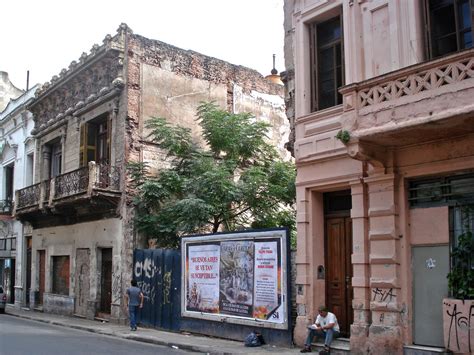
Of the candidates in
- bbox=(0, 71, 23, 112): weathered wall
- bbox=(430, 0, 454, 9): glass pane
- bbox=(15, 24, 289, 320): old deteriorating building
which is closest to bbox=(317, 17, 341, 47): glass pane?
bbox=(430, 0, 454, 9): glass pane

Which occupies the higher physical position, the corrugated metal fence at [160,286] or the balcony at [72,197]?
the balcony at [72,197]

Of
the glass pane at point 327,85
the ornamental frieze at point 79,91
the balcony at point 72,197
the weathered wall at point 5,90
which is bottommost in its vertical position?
the balcony at point 72,197

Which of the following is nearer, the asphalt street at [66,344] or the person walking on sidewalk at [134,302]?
the asphalt street at [66,344]

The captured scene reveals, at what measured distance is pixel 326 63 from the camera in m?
13.6

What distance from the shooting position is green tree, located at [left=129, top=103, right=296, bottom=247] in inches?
731

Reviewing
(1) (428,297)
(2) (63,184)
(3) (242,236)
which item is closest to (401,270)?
(1) (428,297)

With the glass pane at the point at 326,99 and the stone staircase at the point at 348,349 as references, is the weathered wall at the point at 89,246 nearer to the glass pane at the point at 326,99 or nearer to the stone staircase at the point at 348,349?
the stone staircase at the point at 348,349

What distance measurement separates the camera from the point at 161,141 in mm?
20625

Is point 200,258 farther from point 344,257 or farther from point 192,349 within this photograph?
point 344,257

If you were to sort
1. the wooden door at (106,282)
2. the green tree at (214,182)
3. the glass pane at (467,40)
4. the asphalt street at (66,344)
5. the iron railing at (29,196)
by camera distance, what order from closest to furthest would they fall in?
the glass pane at (467,40)
the asphalt street at (66,344)
the green tree at (214,182)
the wooden door at (106,282)
the iron railing at (29,196)

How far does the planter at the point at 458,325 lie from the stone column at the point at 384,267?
3.30 feet

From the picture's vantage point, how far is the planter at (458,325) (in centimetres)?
977

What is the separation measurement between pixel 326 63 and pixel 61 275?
15.9m

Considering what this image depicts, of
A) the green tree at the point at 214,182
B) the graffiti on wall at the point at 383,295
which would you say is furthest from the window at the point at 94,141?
the graffiti on wall at the point at 383,295
